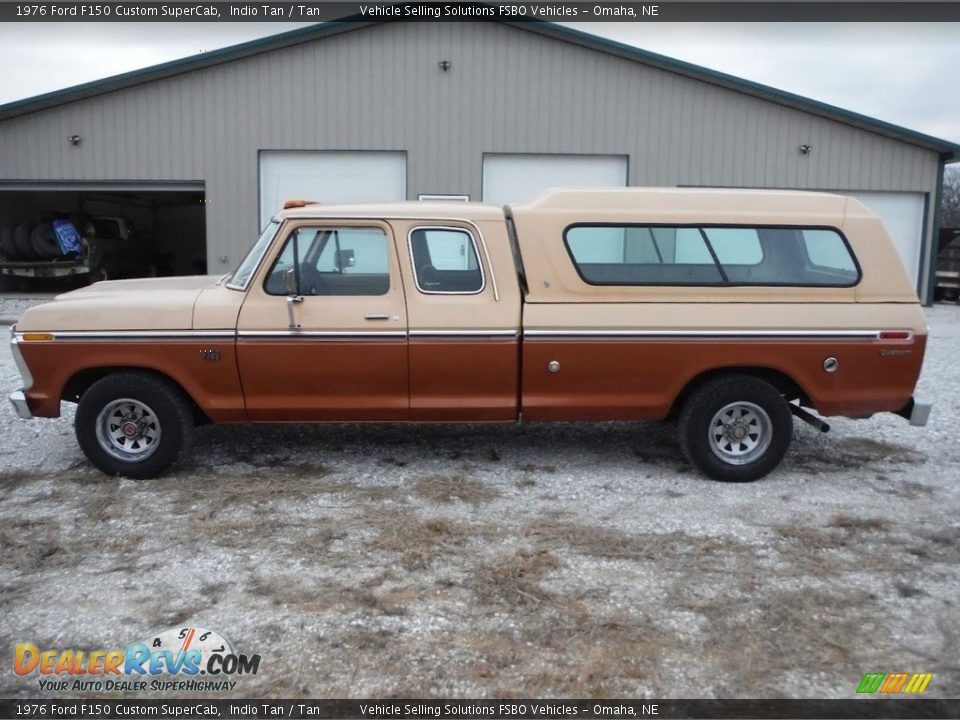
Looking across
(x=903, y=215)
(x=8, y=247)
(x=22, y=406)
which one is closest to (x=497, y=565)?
(x=22, y=406)

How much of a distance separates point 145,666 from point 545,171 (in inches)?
572

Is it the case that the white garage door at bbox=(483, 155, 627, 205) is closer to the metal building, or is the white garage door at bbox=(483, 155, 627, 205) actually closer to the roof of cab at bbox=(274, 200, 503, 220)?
the metal building

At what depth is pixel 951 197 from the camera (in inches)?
2373

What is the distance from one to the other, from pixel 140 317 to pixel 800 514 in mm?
4499

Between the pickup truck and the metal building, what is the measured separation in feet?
36.3

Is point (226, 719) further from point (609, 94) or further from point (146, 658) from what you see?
point (609, 94)

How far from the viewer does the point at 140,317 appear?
5770 mm

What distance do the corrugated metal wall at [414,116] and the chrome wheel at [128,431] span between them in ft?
37.7

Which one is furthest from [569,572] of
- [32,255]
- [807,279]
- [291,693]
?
[32,255]

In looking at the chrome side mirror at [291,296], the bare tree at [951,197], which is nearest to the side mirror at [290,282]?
the chrome side mirror at [291,296]

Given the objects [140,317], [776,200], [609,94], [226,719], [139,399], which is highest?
[609,94]

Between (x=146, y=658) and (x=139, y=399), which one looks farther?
(x=139, y=399)

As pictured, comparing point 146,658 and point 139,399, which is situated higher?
point 139,399

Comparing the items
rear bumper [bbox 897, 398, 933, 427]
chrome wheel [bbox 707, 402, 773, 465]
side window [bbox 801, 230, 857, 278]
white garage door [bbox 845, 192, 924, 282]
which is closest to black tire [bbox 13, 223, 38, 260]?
white garage door [bbox 845, 192, 924, 282]
